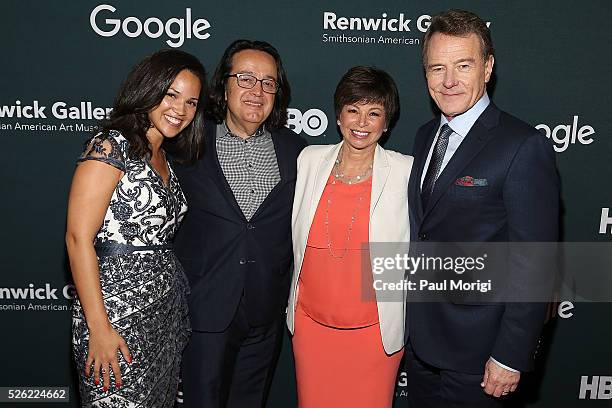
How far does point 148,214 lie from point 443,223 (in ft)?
3.49

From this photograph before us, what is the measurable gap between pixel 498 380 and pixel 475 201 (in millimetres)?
648

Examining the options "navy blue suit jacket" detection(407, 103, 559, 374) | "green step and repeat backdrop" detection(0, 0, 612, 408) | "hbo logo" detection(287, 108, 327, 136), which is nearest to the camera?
"navy blue suit jacket" detection(407, 103, 559, 374)

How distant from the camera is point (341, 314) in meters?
2.38

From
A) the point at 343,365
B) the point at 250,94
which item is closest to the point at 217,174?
the point at 250,94

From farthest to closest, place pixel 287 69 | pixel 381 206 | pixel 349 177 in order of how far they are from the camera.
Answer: pixel 287 69 → pixel 349 177 → pixel 381 206

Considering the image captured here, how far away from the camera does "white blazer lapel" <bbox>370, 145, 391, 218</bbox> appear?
2.31 metres

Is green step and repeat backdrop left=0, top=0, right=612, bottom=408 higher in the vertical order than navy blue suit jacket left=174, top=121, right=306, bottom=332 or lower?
higher

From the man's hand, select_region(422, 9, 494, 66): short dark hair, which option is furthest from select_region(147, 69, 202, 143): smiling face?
the man's hand

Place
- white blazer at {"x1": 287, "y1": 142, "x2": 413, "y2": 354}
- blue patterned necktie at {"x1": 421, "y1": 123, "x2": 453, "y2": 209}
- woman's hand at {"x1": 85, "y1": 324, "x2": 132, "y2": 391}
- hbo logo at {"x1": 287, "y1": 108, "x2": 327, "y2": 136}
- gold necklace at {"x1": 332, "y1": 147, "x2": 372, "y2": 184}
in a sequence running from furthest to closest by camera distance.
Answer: hbo logo at {"x1": 287, "y1": 108, "x2": 327, "y2": 136}
gold necklace at {"x1": 332, "y1": 147, "x2": 372, "y2": 184}
white blazer at {"x1": 287, "y1": 142, "x2": 413, "y2": 354}
blue patterned necktie at {"x1": 421, "y1": 123, "x2": 453, "y2": 209}
woman's hand at {"x1": 85, "y1": 324, "x2": 132, "y2": 391}

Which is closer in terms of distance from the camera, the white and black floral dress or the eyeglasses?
the white and black floral dress

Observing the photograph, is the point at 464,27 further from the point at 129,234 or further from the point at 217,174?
the point at 129,234

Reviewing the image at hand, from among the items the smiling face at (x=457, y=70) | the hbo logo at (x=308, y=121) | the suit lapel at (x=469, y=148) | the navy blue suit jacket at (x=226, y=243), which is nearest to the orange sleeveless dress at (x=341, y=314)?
the navy blue suit jacket at (x=226, y=243)

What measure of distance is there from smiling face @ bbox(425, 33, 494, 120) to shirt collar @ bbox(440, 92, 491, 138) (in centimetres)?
2

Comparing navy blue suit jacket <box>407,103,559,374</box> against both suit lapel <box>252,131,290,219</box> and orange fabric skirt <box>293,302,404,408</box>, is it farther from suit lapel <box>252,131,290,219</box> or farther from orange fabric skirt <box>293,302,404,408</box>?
suit lapel <box>252,131,290,219</box>
